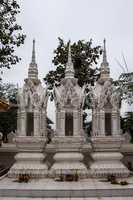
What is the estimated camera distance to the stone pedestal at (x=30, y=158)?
13648 millimetres

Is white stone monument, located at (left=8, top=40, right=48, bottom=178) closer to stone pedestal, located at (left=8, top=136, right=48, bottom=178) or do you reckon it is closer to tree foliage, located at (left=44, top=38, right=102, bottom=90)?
stone pedestal, located at (left=8, top=136, right=48, bottom=178)

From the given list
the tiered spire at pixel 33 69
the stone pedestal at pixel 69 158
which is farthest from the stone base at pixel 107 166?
the tiered spire at pixel 33 69

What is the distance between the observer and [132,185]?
11.3 metres

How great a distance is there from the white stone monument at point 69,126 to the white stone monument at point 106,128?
0.55m

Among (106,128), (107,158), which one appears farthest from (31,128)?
(107,158)

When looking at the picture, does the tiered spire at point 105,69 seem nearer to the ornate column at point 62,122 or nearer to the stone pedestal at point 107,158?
the ornate column at point 62,122

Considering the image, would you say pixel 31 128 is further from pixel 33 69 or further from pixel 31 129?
pixel 33 69

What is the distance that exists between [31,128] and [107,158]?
324cm

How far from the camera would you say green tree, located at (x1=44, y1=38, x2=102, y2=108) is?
71.6ft

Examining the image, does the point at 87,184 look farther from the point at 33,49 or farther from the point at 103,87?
the point at 33,49

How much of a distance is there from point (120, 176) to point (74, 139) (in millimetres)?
2238

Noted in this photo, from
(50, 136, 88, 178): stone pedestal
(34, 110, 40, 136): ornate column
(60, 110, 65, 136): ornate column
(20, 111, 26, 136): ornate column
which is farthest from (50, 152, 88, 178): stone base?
(20, 111, 26, 136): ornate column

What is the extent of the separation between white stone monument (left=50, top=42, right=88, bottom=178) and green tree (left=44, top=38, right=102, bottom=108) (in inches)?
284

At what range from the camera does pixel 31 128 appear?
14.4m
